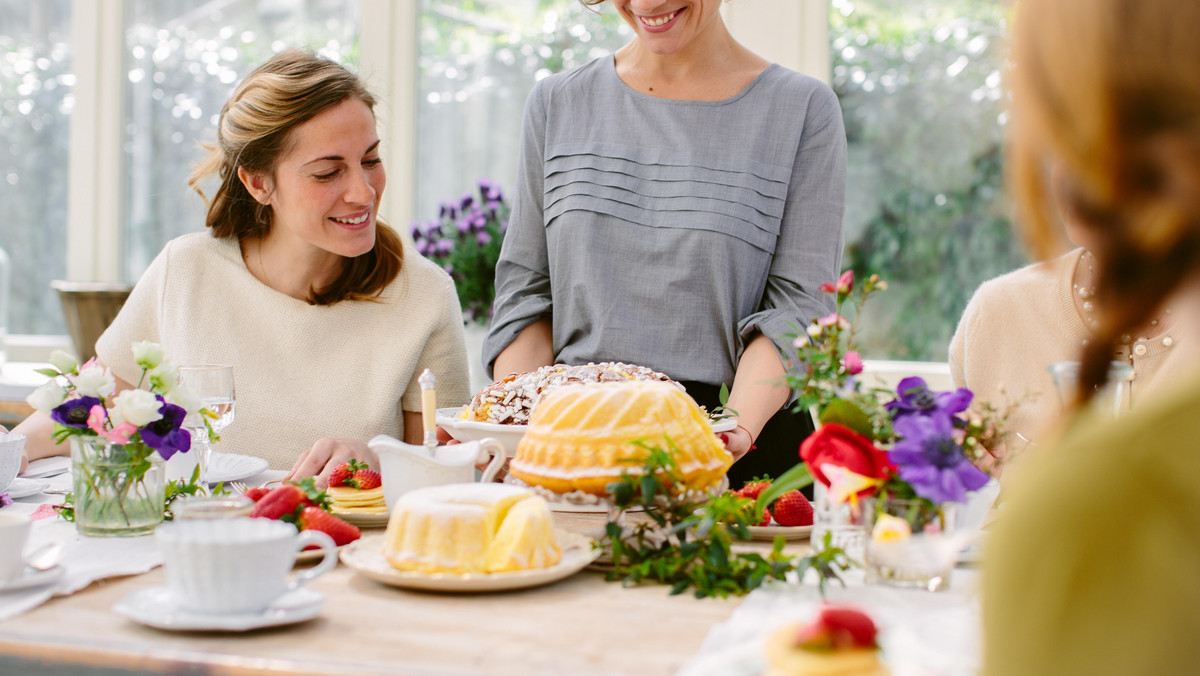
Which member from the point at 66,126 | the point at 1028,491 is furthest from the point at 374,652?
the point at 66,126

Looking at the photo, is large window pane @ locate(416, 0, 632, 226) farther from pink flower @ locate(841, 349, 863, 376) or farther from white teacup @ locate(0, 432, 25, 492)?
pink flower @ locate(841, 349, 863, 376)

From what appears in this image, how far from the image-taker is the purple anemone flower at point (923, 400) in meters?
1.07

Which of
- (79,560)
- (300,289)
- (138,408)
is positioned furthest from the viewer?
(300,289)

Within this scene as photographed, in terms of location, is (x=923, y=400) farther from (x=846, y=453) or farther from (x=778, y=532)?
(x=778, y=532)

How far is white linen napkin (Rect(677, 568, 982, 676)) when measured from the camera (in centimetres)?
84

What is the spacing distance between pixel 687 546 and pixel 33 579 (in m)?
0.65

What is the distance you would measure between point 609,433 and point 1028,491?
26.0 inches

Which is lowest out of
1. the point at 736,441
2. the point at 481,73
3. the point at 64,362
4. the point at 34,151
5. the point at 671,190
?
the point at 736,441

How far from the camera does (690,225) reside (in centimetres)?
189

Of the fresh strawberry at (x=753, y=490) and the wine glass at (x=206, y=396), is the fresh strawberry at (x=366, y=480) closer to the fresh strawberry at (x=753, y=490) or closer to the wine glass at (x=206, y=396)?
the wine glass at (x=206, y=396)

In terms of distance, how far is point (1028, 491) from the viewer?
55cm

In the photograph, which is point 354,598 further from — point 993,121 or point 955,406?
point 993,121

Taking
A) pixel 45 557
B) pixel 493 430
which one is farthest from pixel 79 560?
pixel 493 430

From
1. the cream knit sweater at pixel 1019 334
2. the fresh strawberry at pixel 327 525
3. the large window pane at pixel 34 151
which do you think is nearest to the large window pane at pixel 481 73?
the large window pane at pixel 34 151
